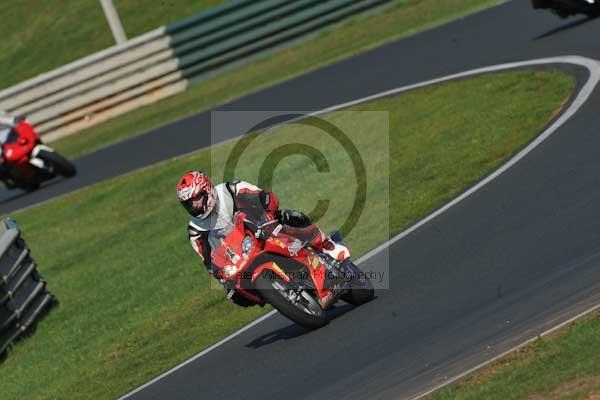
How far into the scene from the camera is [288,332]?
1038 centimetres

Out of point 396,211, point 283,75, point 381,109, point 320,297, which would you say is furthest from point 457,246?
point 283,75

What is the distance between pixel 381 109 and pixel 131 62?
8.61 metres

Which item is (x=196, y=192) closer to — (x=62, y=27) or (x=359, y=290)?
(x=359, y=290)

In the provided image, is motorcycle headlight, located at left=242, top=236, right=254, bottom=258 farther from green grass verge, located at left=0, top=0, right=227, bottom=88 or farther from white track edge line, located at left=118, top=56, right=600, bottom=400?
green grass verge, located at left=0, top=0, right=227, bottom=88

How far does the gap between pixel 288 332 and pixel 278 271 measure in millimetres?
950

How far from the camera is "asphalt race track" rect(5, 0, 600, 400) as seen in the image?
817 cm

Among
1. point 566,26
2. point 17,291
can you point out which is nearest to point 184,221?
point 17,291


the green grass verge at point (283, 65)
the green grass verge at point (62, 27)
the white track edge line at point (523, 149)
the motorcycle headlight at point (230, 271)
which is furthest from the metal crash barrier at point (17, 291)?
the green grass verge at point (62, 27)

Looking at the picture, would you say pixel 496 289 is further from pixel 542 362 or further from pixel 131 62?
pixel 131 62

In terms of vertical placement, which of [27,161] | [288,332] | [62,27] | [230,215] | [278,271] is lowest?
[62,27]

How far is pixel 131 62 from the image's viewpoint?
24828 millimetres

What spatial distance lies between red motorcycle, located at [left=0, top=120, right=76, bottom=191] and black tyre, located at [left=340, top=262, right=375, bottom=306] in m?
12.3

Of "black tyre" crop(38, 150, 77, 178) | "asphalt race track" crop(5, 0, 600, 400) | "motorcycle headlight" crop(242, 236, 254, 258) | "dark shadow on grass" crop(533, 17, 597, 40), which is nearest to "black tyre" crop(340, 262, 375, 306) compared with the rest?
"asphalt race track" crop(5, 0, 600, 400)

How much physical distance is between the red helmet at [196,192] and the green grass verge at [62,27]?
20.1 m
